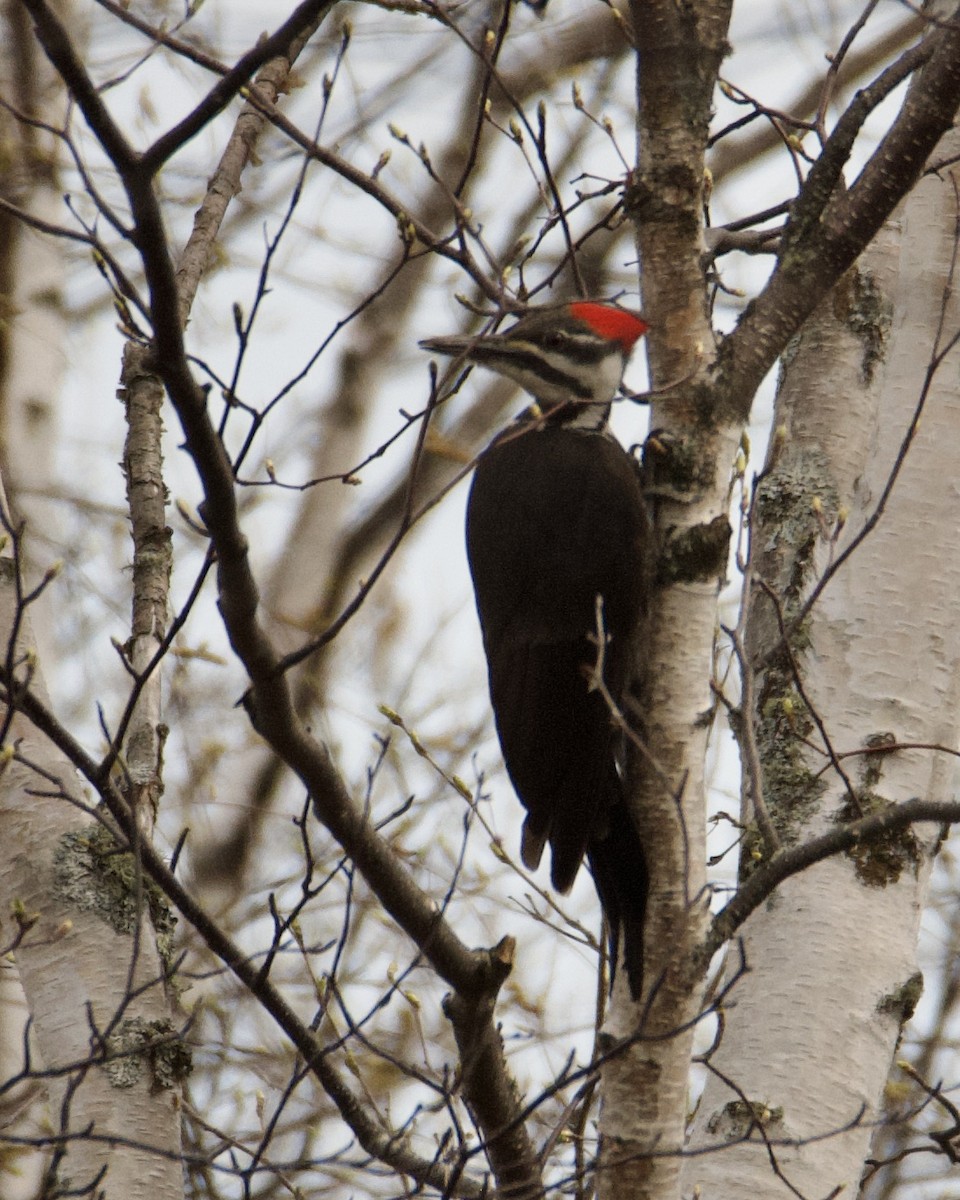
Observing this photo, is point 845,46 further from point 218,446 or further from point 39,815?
point 39,815

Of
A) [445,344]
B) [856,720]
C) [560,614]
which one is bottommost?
[856,720]

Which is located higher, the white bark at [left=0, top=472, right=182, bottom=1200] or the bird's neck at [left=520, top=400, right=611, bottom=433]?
the bird's neck at [left=520, top=400, right=611, bottom=433]

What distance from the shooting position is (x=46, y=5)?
1.87 metres

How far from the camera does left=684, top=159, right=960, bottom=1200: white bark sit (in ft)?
10.5

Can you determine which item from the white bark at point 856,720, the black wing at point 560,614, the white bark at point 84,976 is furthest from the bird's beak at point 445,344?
the white bark at point 84,976

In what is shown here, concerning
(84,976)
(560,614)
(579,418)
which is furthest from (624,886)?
(579,418)

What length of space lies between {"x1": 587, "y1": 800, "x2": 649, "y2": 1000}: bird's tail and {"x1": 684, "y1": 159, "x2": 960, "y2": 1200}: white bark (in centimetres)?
42

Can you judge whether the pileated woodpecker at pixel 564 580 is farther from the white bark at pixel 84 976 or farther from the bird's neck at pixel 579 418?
the white bark at pixel 84 976

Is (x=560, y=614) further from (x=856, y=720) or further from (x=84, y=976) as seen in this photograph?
(x=84, y=976)

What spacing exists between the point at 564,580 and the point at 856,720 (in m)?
0.77

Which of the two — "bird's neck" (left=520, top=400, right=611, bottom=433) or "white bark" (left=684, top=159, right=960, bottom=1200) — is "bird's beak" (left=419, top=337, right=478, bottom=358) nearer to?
"bird's neck" (left=520, top=400, right=611, bottom=433)

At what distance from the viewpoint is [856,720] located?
356 cm

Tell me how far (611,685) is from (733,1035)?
82 cm

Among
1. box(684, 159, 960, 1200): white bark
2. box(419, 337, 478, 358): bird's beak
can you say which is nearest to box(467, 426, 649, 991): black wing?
box(419, 337, 478, 358): bird's beak
